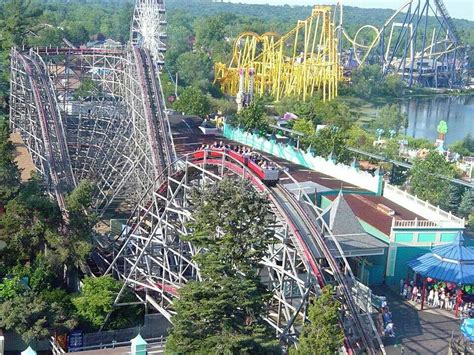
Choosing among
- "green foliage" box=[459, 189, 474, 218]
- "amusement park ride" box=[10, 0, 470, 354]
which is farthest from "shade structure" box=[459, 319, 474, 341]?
"green foliage" box=[459, 189, 474, 218]

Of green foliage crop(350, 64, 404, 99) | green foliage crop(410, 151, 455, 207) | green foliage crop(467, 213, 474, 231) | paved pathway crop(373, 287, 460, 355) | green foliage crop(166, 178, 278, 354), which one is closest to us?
green foliage crop(166, 178, 278, 354)

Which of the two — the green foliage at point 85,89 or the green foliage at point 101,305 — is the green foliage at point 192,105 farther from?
the green foliage at point 101,305

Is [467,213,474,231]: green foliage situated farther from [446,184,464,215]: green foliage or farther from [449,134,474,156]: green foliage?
[449,134,474,156]: green foliage

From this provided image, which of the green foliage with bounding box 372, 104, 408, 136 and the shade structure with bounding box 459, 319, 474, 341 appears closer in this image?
the shade structure with bounding box 459, 319, 474, 341

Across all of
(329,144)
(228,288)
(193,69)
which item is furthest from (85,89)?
(193,69)

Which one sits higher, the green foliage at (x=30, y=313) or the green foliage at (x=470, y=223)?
the green foliage at (x=30, y=313)

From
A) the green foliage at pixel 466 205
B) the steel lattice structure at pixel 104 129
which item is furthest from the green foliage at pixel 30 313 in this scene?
the green foliage at pixel 466 205
